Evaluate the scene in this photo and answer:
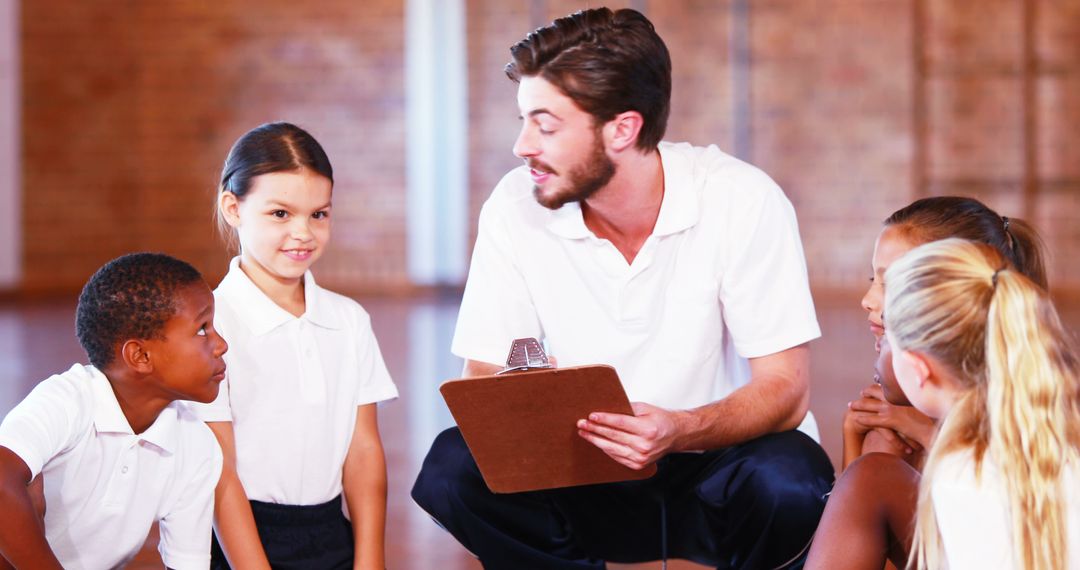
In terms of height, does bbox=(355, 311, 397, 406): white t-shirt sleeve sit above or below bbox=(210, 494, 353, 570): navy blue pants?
above

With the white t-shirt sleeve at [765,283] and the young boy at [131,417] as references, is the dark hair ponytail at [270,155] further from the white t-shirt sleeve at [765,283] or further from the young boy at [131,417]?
the white t-shirt sleeve at [765,283]

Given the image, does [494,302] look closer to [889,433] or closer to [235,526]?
[235,526]

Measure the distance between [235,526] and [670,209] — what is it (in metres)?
0.90

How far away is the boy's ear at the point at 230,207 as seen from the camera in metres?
2.13

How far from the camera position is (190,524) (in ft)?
6.15

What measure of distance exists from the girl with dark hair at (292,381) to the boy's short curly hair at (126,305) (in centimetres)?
21

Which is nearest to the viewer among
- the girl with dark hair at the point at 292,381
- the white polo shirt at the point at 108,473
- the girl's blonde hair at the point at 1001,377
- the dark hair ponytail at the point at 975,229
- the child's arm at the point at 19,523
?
the girl's blonde hair at the point at 1001,377

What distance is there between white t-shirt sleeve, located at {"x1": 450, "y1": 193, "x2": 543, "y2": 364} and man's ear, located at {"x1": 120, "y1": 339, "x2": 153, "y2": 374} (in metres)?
0.60

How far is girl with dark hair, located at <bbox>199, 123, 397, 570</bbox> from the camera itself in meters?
2.04

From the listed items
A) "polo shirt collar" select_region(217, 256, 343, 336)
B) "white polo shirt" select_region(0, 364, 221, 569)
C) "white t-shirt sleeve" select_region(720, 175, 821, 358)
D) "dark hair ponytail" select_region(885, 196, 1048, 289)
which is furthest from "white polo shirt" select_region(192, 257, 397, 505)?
"dark hair ponytail" select_region(885, 196, 1048, 289)

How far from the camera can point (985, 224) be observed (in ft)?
6.36

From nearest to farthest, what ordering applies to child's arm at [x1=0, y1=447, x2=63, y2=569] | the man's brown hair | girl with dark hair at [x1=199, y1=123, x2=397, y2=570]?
child's arm at [x1=0, y1=447, x2=63, y2=569] → girl with dark hair at [x1=199, y1=123, x2=397, y2=570] → the man's brown hair

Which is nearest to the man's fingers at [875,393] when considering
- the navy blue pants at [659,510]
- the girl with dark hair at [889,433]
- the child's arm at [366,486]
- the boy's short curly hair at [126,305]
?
the girl with dark hair at [889,433]

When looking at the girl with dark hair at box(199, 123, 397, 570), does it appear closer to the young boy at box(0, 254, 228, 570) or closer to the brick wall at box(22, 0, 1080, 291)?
the young boy at box(0, 254, 228, 570)
